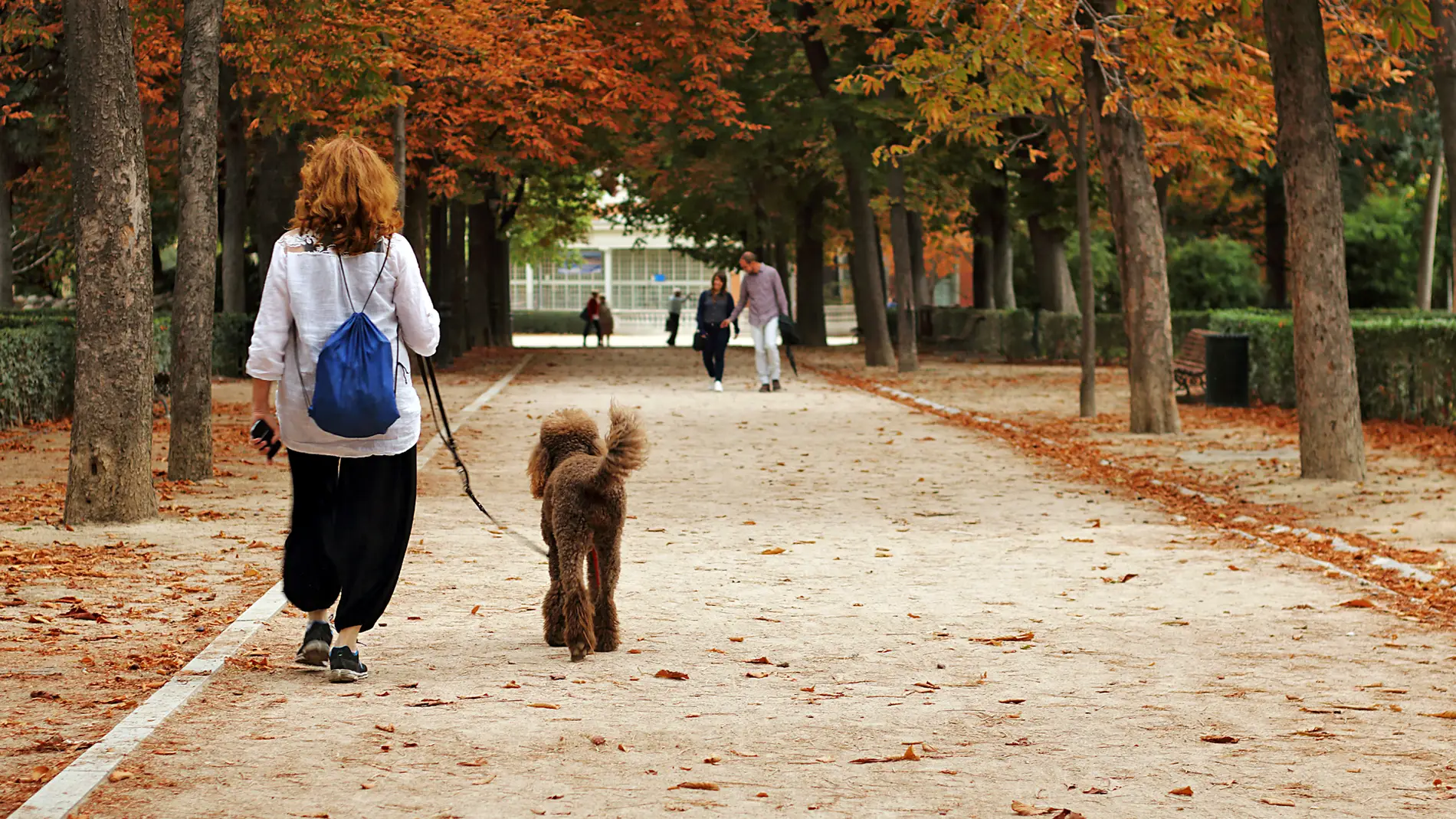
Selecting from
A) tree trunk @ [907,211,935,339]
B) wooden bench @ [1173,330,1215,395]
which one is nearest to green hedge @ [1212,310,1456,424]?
wooden bench @ [1173,330,1215,395]

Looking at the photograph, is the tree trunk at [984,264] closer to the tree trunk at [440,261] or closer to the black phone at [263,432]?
the tree trunk at [440,261]

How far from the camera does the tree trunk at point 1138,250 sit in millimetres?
18391

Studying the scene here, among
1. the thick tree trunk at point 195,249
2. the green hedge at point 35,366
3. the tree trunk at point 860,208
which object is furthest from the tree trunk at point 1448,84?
the green hedge at point 35,366

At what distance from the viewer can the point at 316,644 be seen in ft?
22.9

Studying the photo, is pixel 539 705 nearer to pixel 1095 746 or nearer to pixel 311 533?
pixel 311 533

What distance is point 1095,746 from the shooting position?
5832mm

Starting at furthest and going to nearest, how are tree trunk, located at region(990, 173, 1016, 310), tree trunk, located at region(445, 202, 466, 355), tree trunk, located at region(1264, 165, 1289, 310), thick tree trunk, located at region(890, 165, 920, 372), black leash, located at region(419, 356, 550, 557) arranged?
tree trunk, located at region(990, 173, 1016, 310)
tree trunk, located at region(1264, 165, 1289, 310)
tree trunk, located at region(445, 202, 466, 355)
thick tree trunk, located at region(890, 165, 920, 372)
black leash, located at region(419, 356, 550, 557)

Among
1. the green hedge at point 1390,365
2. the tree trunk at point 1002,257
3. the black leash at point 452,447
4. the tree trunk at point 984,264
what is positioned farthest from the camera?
the tree trunk at point 984,264

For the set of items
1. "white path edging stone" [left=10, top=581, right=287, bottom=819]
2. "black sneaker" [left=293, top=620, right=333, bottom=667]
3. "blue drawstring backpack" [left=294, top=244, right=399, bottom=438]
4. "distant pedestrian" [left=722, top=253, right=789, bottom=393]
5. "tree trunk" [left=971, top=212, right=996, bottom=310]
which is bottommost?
"white path edging stone" [left=10, top=581, right=287, bottom=819]

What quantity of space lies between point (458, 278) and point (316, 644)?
3388cm

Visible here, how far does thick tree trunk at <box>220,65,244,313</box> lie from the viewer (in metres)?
28.5

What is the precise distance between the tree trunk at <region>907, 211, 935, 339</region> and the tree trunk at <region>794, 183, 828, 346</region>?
2247mm

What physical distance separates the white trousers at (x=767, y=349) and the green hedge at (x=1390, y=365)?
20.8 feet

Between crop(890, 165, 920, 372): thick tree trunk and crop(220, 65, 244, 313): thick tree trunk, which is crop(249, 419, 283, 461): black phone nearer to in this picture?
crop(220, 65, 244, 313): thick tree trunk
